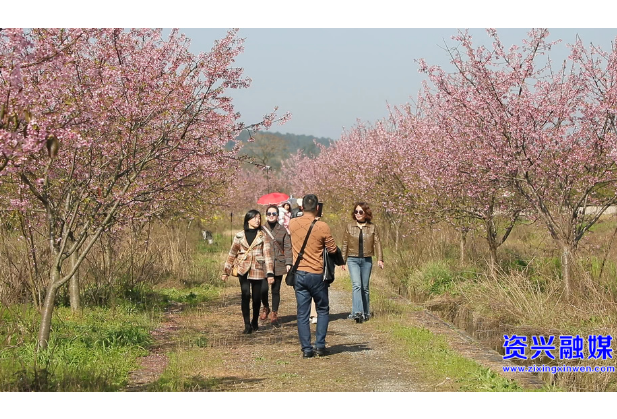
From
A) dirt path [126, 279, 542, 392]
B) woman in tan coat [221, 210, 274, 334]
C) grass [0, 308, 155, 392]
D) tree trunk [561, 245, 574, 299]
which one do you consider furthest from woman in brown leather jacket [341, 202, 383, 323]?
grass [0, 308, 155, 392]

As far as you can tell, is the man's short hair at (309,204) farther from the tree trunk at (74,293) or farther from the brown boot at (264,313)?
the tree trunk at (74,293)

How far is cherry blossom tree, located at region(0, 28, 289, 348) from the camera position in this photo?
7164 mm

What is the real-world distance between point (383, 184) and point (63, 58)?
47.9ft

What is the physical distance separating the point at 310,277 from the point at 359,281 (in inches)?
115

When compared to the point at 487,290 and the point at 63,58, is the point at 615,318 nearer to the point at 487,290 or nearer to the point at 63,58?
the point at 487,290

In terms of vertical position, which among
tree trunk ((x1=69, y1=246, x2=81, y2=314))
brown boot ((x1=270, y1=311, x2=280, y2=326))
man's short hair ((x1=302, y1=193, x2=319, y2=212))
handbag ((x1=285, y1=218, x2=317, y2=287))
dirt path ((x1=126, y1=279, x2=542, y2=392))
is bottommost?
dirt path ((x1=126, y1=279, x2=542, y2=392))

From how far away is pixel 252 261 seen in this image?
11.3m

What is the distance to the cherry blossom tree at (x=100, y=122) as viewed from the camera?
7.16 m

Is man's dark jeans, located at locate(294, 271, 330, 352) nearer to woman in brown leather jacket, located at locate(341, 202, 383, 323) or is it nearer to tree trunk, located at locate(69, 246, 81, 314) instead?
woman in brown leather jacket, located at locate(341, 202, 383, 323)

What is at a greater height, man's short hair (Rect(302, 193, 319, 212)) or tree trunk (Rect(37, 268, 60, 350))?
man's short hair (Rect(302, 193, 319, 212))

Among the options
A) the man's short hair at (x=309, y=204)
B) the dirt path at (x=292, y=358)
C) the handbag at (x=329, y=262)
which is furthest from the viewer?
the handbag at (x=329, y=262)

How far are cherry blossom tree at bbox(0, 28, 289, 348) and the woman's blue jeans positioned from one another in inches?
103

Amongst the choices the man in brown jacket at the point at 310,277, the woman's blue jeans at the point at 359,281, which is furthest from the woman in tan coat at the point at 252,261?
the man in brown jacket at the point at 310,277

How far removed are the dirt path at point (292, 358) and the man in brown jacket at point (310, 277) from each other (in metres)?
0.26
